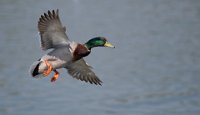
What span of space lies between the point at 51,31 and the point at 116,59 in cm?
604

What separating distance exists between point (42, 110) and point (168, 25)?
6.19 metres

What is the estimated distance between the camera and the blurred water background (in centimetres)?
1254

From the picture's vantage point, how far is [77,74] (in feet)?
30.3

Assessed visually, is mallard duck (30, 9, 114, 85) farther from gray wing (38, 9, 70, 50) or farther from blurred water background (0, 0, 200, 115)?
blurred water background (0, 0, 200, 115)

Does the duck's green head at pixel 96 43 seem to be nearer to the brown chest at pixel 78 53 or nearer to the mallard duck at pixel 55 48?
the mallard duck at pixel 55 48

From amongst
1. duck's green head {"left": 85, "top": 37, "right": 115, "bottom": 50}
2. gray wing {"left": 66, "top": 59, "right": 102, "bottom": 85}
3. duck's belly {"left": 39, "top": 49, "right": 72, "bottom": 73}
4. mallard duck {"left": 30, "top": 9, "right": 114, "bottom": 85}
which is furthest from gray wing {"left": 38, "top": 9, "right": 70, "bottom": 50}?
gray wing {"left": 66, "top": 59, "right": 102, "bottom": 85}

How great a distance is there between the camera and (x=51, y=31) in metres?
8.59

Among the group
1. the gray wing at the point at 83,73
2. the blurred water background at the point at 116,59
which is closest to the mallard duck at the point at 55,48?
the gray wing at the point at 83,73

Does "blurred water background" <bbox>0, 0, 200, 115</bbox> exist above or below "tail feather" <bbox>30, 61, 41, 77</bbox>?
above

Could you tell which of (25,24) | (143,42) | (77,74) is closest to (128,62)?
(143,42)

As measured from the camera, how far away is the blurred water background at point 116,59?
41.1ft

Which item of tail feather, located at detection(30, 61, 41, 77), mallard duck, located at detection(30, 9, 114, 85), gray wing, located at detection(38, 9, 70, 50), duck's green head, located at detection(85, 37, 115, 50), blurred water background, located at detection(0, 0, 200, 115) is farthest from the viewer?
blurred water background, located at detection(0, 0, 200, 115)

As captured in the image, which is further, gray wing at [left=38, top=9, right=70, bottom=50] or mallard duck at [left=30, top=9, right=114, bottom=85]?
gray wing at [left=38, top=9, right=70, bottom=50]

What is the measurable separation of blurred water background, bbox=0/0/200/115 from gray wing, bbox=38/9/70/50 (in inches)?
143
